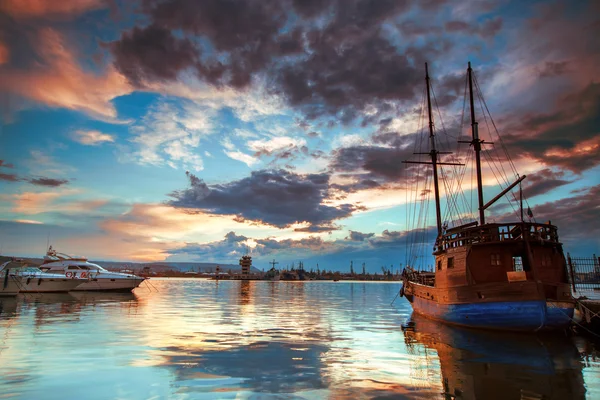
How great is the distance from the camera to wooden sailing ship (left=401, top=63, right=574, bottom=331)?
66.0 feet

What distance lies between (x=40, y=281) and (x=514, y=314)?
5200 cm

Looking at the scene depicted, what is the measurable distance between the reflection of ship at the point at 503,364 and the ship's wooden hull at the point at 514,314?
586 mm

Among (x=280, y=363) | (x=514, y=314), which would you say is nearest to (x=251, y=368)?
(x=280, y=363)

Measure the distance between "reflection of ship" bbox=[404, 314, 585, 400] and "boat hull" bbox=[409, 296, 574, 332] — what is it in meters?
0.56

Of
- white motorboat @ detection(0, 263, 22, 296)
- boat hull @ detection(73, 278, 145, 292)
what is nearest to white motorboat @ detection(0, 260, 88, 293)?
white motorboat @ detection(0, 263, 22, 296)

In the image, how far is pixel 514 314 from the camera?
67.5 ft

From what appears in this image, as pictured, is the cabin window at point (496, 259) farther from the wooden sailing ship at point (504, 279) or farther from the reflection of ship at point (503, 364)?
the reflection of ship at point (503, 364)

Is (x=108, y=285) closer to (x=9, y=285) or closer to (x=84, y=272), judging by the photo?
(x=84, y=272)

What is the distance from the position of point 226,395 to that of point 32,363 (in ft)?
25.7

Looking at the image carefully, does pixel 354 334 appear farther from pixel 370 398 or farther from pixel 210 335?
pixel 370 398

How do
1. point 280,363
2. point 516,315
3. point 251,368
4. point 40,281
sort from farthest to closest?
point 40,281, point 516,315, point 280,363, point 251,368

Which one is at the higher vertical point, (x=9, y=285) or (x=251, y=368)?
(x=9, y=285)

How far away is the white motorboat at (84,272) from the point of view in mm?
51438

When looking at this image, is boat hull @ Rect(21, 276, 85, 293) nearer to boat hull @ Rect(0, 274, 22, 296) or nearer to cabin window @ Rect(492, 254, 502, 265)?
boat hull @ Rect(0, 274, 22, 296)
